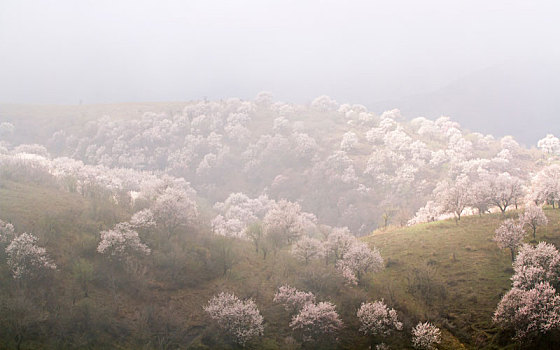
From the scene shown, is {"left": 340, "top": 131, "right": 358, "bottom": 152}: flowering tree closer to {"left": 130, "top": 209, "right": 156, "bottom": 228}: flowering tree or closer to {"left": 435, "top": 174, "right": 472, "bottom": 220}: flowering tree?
{"left": 435, "top": 174, "right": 472, "bottom": 220}: flowering tree

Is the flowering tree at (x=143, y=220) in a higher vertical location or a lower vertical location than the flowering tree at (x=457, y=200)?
higher

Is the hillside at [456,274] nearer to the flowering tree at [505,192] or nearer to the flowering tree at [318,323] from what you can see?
the flowering tree at [505,192]

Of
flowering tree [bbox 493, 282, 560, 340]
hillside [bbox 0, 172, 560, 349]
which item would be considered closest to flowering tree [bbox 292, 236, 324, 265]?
hillside [bbox 0, 172, 560, 349]

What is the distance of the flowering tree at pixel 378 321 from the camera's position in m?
20.6

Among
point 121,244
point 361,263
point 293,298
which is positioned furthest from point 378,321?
point 121,244

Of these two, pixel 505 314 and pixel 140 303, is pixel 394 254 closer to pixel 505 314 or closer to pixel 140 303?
pixel 505 314

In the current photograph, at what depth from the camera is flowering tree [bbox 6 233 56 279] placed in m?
20.6

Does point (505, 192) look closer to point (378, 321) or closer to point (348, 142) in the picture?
point (378, 321)

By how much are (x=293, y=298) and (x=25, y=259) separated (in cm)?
1609

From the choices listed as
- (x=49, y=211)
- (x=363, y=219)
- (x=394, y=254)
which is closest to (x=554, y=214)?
(x=394, y=254)

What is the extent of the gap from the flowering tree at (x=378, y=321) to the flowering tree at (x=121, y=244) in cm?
1563

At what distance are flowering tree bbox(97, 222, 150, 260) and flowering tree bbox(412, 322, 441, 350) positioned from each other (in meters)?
18.5

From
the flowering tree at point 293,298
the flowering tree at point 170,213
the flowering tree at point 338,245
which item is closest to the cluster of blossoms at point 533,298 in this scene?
the flowering tree at point 293,298

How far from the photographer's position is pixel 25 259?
21.0 meters
